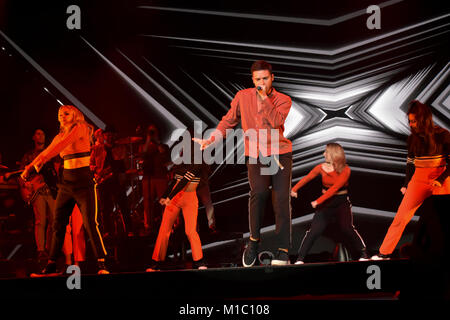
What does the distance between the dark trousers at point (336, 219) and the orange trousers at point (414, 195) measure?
1.71 feet

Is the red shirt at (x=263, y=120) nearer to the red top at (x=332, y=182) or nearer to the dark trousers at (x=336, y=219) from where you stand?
the red top at (x=332, y=182)

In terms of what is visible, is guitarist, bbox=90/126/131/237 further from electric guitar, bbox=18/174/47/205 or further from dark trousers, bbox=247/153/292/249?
dark trousers, bbox=247/153/292/249

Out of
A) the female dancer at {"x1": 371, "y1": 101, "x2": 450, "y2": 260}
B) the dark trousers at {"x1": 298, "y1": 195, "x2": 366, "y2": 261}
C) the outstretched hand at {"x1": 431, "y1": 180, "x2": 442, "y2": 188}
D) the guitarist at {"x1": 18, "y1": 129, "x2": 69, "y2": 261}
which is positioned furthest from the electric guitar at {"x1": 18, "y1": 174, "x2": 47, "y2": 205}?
the outstretched hand at {"x1": 431, "y1": 180, "x2": 442, "y2": 188}

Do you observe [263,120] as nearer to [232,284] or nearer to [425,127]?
[232,284]

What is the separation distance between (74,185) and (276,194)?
196 cm

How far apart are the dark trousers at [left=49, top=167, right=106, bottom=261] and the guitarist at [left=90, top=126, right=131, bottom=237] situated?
159cm

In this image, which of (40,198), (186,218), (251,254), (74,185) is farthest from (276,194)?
(40,198)

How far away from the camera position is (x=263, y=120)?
167 inches

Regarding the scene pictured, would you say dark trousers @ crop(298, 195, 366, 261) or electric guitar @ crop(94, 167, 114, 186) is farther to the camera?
electric guitar @ crop(94, 167, 114, 186)

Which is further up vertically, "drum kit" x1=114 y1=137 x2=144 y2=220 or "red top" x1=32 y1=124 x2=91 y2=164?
"drum kit" x1=114 y1=137 x2=144 y2=220

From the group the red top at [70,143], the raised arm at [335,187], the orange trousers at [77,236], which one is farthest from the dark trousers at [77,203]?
the raised arm at [335,187]

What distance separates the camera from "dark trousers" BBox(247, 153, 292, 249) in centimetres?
428
